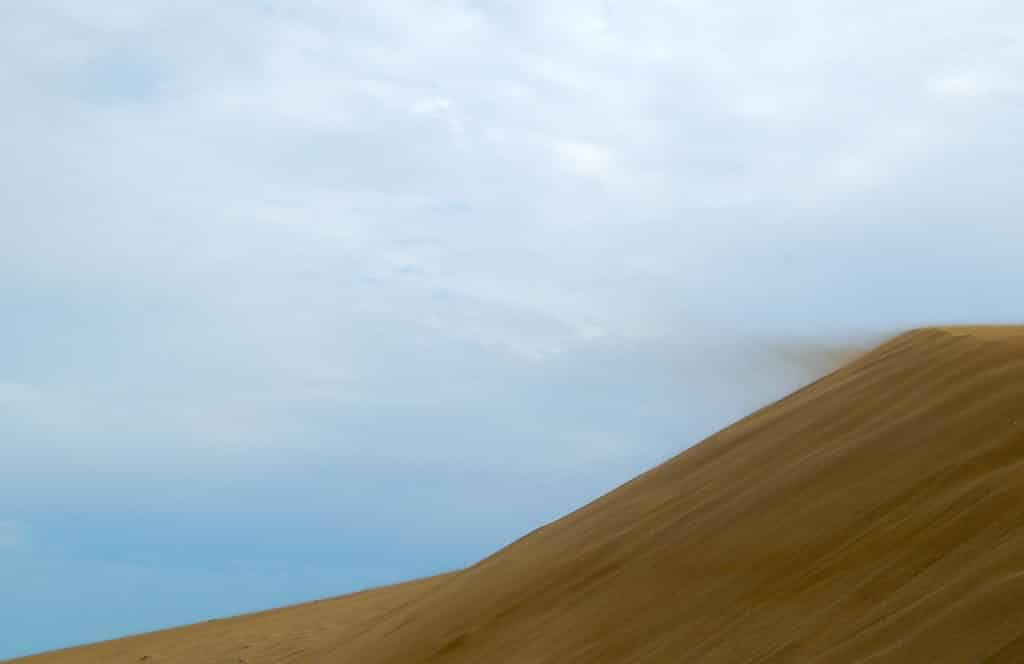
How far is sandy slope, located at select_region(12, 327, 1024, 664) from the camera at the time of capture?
10.8 feet

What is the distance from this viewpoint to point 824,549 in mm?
4109

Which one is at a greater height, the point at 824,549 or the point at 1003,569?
the point at 824,549

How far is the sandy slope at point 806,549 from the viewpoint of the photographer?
10.8 feet

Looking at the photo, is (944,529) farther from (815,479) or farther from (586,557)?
(586,557)

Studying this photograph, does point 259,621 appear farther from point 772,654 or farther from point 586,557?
point 772,654

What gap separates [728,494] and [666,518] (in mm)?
318

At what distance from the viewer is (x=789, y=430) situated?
5.74 m

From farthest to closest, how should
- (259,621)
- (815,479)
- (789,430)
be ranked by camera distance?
(259,621), (789,430), (815,479)

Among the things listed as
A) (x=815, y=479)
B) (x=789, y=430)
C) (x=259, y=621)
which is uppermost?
(x=259, y=621)

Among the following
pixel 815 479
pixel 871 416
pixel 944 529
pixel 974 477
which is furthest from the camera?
pixel 871 416

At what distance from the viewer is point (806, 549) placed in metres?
4.18

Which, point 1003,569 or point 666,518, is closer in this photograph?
point 1003,569

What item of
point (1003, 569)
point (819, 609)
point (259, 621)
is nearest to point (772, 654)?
point (819, 609)

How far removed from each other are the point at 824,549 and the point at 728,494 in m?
1.17
